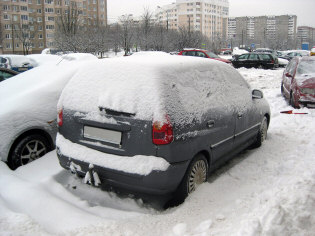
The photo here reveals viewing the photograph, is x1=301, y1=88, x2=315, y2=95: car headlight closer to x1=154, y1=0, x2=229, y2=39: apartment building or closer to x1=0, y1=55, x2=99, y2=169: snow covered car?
x1=0, y1=55, x2=99, y2=169: snow covered car

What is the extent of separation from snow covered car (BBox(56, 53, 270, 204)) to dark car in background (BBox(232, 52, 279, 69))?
70.7 ft

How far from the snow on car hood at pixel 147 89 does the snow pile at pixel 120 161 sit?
0.43 meters

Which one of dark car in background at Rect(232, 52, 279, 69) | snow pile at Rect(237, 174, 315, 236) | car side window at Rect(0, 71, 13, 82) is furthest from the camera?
dark car in background at Rect(232, 52, 279, 69)

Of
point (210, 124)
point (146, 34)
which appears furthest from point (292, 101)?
point (146, 34)

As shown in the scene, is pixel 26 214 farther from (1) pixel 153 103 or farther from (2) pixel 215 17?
(2) pixel 215 17

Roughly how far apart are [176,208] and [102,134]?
3.75ft

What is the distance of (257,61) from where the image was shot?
2428 cm

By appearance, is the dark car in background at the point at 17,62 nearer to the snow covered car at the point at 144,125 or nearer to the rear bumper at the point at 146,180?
the snow covered car at the point at 144,125

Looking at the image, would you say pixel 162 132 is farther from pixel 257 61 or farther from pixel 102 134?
pixel 257 61

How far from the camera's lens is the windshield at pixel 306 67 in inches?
365

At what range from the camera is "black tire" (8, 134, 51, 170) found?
4.25 m

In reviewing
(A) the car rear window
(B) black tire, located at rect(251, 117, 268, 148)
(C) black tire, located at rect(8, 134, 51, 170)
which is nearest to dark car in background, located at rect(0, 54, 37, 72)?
(C) black tire, located at rect(8, 134, 51, 170)

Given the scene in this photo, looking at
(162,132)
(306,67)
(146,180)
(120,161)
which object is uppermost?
(306,67)

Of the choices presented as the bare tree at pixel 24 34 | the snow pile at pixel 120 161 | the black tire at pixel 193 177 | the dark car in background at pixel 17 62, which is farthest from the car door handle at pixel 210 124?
the bare tree at pixel 24 34
